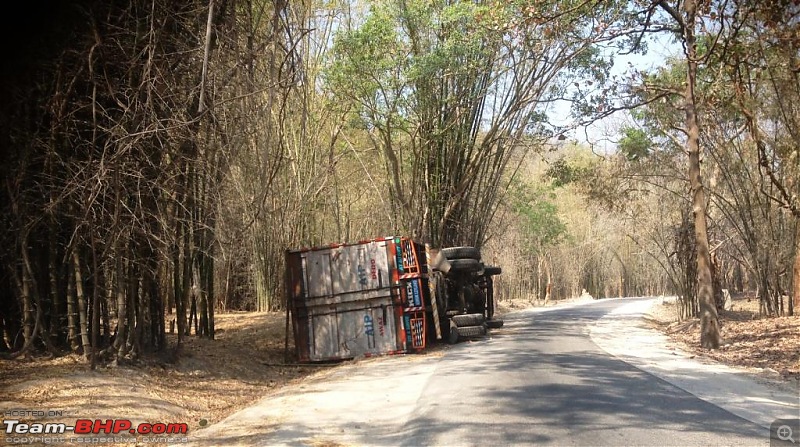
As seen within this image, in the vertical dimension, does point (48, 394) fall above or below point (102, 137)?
below

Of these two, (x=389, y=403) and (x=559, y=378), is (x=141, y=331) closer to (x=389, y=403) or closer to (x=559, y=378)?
(x=389, y=403)

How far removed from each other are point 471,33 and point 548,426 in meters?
13.2

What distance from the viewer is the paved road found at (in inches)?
242

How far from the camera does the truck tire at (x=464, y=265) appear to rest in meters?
15.8

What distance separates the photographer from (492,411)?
714 cm

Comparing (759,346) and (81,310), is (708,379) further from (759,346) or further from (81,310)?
(81,310)

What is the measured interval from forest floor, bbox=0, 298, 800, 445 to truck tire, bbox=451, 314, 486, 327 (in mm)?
1000

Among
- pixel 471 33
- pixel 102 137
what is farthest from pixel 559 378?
pixel 471 33

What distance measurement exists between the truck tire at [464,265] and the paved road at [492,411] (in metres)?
4.73

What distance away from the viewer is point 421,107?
1933 cm

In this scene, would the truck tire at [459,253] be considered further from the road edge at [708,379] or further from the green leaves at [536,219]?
the green leaves at [536,219]

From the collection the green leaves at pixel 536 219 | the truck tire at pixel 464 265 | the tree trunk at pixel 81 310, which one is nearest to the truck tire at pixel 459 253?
the truck tire at pixel 464 265

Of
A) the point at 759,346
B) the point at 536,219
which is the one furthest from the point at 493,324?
A: the point at 536,219

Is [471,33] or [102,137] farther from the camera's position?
[471,33]
